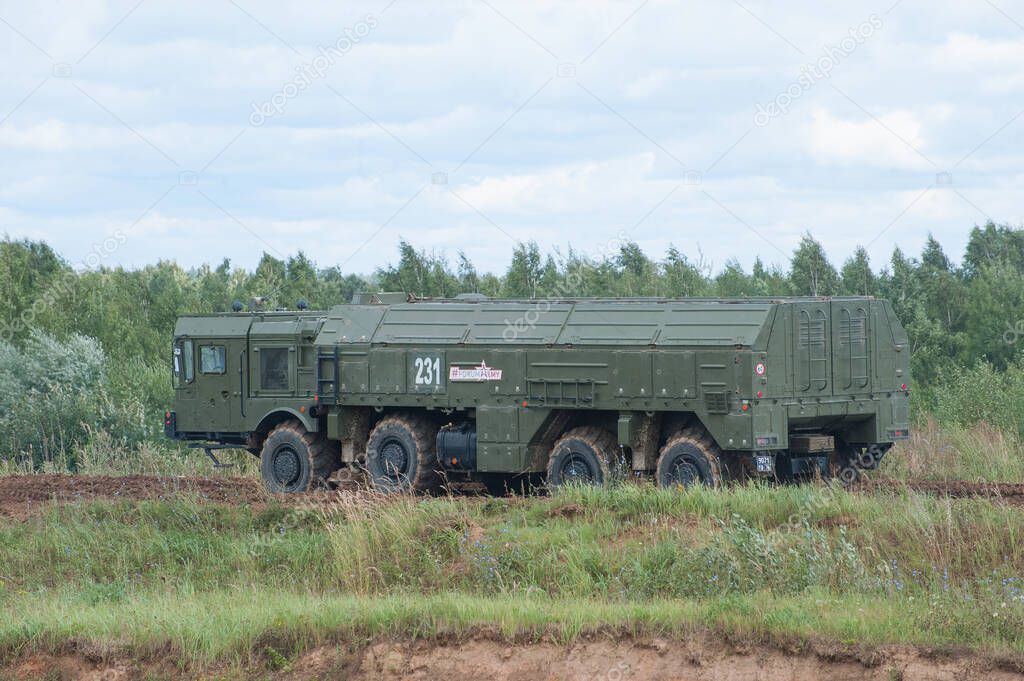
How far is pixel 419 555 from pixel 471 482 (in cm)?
613

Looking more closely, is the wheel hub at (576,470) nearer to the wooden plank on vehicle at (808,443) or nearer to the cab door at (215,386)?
the wooden plank on vehicle at (808,443)

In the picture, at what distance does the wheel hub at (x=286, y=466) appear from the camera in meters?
22.7

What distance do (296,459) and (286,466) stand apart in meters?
0.23

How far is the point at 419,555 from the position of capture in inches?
610

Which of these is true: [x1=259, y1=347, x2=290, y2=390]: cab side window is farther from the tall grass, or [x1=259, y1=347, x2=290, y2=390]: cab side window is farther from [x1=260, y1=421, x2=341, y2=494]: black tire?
the tall grass

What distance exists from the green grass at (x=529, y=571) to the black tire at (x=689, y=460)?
826 millimetres

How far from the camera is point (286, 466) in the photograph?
2283 cm

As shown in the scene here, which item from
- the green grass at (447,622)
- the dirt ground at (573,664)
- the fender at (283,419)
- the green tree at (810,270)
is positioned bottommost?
the dirt ground at (573,664)

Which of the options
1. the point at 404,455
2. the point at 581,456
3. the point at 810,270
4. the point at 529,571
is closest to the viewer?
the point at 529,571

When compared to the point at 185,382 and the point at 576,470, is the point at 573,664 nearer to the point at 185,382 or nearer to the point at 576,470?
the point at 576,470

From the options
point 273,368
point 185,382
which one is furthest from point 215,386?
point 273,368

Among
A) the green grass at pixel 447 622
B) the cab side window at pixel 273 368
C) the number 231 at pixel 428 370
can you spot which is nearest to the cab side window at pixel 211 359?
the cab side window at pixel 273 368

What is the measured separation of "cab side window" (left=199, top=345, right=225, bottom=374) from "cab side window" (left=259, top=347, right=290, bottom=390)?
2.85ft

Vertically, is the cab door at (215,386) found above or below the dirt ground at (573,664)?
above
